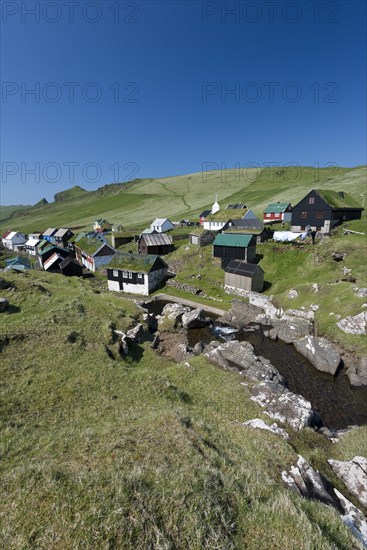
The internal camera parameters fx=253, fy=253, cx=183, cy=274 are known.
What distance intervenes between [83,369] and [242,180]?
669ft

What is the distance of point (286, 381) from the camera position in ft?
82.6

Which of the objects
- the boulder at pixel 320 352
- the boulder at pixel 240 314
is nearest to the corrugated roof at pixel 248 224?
the boulder at pixel 240 314

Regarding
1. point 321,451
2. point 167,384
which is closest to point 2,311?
point 167,384

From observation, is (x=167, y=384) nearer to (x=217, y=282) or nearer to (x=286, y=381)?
(x=286, y=381)

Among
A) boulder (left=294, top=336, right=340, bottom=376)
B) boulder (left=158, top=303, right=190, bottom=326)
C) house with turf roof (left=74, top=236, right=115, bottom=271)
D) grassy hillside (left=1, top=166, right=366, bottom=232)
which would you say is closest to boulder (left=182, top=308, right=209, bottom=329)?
boulder (left=158, top=303, right=190, bottom=326)

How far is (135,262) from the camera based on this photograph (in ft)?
176

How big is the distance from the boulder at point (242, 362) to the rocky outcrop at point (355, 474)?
8421mm

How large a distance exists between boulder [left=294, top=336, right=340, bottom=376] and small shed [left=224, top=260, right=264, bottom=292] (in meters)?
15.4

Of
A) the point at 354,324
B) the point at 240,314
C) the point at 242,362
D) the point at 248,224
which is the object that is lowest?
the point at 242,362

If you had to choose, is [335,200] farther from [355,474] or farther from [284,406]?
[355,474]

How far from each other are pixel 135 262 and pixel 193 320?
22.4 m

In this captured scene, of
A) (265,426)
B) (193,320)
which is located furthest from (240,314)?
(265,426)

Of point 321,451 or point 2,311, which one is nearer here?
point 321,451

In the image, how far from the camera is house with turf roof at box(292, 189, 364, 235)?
60.6 metres
